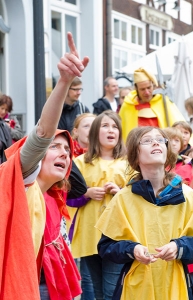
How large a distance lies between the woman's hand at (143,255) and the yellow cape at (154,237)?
0.42 feet

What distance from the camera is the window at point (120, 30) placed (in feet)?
55.0

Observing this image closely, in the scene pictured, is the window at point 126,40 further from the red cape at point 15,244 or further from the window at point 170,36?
the red cape at point 15,244

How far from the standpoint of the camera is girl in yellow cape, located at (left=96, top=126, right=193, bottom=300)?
358 centimetres

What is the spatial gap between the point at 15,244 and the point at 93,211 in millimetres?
2443

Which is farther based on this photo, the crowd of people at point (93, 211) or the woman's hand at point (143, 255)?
the woman's hand at point (143, 255)

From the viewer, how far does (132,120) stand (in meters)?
7.35

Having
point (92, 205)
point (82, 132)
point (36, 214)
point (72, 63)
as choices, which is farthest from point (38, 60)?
point (72, 63)

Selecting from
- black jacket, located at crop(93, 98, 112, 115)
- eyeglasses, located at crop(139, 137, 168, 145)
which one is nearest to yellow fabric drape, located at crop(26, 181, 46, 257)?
eyeglasses, located at crop(139, 137, 168, 145)

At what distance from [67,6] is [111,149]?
9.20 meters

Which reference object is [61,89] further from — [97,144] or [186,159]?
[186,159]

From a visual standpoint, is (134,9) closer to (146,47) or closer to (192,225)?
(146,47)

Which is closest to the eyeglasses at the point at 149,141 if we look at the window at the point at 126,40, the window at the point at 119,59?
the window at the point at 126,40

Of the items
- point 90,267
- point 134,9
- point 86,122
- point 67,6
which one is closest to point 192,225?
point 90,267

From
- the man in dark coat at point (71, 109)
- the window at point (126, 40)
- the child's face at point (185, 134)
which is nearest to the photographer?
the child's face at point (185, 134)
